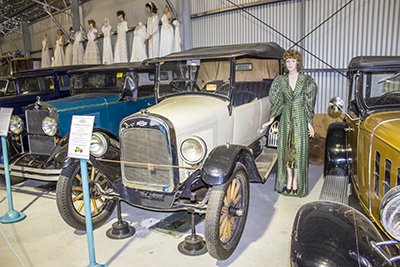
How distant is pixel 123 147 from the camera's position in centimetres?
287

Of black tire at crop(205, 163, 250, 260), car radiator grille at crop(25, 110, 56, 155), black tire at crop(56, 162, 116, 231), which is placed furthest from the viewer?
car radiator grille at crop(25, 110, 56, 155)

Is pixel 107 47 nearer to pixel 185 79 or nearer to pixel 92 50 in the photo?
pixel 92 50

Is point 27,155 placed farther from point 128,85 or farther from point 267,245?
point 267,245

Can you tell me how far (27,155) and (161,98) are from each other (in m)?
2.26

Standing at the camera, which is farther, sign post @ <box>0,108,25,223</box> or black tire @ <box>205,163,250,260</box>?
sign post @ <box>0,108,25,223</box>

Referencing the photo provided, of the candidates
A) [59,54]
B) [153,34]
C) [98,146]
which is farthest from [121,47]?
[98,146]

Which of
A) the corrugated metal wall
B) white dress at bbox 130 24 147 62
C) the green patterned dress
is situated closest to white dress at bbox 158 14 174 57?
white dress at bbox 130 24 147 62

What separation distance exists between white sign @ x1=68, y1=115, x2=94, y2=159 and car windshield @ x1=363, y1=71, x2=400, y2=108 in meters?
2.54

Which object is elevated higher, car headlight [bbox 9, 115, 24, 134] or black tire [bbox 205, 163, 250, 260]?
car headlight [bbox 9, 115, 24, 134]

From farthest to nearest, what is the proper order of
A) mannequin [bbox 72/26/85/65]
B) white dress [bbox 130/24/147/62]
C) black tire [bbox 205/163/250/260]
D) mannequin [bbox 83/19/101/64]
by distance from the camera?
mannequin [bbox 72/26/85/65] → mannequin [bbox 83/19/101/64] → white dress [bbox 130/24/147/62] → black tire [bbox 205/163/250/260]

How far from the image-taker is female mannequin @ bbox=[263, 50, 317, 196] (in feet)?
11.8

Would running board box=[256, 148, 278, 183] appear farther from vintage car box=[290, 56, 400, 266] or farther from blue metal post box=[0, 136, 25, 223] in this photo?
blue metal post box=[0, 136, 25, 223]

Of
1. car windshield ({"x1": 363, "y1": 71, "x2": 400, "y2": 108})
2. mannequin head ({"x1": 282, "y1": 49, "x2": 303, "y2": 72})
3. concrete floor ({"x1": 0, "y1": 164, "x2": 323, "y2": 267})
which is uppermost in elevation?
mannequin head ({"x1": 282, "y1": 49, "x2": 303, "y2": 72})

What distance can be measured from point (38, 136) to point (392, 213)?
442cm
